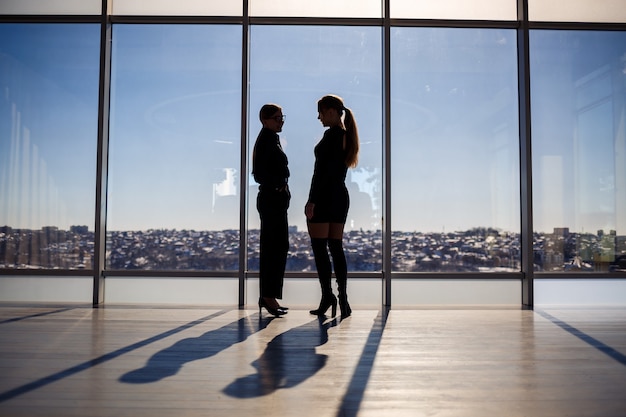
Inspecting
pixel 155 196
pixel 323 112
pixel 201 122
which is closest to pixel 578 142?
pixel 323 112

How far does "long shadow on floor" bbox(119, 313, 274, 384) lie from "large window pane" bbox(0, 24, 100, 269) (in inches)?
75.8

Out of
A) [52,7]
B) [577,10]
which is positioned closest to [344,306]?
[577,10]

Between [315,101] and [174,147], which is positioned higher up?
[315,101]

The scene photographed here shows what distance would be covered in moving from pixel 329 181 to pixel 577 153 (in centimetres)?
236

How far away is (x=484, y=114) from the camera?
4.84 metres

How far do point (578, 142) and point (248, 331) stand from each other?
3.23m

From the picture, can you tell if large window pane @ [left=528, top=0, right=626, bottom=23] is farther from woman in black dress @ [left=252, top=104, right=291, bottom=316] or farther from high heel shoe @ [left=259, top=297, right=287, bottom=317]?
high heel shoe @ [left=259, top=297, right=287, bottom=317]

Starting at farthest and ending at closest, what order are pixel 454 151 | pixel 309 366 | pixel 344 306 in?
pixel 454 151
pixel 344 306
pixel 309 366

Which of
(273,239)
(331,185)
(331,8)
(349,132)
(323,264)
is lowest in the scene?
(323,264)

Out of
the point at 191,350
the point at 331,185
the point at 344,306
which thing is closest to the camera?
the point at 191,350

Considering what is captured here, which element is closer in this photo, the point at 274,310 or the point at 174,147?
the point at 274,310

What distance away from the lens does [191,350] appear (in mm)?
2746

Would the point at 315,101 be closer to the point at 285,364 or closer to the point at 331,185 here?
the point at 331,185

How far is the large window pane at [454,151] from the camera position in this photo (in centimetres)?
475
